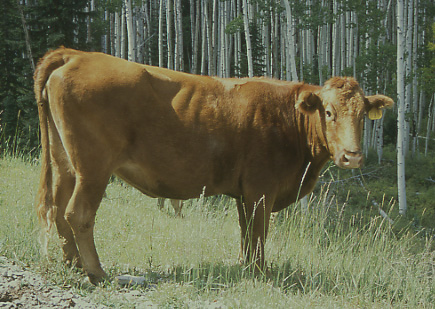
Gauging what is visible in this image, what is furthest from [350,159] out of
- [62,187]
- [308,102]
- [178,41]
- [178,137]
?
[178,41]

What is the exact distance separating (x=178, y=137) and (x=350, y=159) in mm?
1480

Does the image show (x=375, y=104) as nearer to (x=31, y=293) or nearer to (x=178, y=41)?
(x=31, y=293)

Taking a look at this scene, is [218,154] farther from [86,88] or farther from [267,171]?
[86,88]

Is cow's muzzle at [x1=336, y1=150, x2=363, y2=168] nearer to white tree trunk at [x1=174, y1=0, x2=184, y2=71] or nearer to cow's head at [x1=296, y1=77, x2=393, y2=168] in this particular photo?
cow's head at [x1=296, y1=77, x2=393, y2=168]

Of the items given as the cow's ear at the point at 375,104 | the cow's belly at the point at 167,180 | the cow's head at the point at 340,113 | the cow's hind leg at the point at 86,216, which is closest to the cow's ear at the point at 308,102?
the cow's head at the point at 340,113

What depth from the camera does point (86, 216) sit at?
12.5ft

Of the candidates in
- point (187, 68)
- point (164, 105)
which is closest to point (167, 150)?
point (164, 105)

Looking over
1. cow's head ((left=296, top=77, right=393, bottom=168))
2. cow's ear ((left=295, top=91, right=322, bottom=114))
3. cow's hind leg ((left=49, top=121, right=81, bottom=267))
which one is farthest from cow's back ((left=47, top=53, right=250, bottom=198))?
cow's head ((left=296, top=77, right=393, bottom=168))

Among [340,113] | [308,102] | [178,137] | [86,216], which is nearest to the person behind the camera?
[86,216]

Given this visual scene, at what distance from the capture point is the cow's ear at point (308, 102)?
422 cm

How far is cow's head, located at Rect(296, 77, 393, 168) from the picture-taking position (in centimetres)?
399

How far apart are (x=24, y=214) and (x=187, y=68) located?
27400mm

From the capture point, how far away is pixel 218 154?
13.7 feet

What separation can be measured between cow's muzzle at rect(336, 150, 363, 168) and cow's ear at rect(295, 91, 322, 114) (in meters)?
0.55
